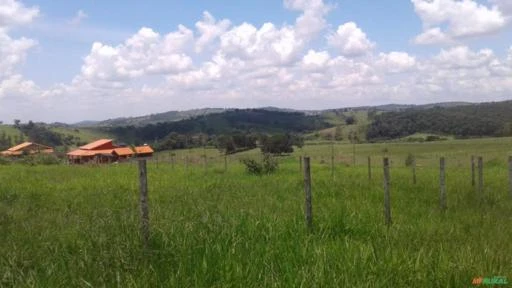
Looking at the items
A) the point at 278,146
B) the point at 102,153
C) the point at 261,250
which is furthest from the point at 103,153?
the point at 261,250

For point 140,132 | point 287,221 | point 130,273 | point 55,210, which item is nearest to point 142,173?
point 130,273

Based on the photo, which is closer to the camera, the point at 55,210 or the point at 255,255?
the point at 255,255

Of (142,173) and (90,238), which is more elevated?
(142,173)

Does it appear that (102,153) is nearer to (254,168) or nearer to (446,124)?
(254,168)

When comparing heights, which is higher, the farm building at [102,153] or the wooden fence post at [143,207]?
the wooden fence post at [143,207]

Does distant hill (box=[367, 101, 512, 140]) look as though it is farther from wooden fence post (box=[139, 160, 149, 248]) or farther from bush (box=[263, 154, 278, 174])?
wooden fence post (box=[139, 160, 149, 248])

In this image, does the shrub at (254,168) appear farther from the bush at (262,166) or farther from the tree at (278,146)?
the tree at (278,146)

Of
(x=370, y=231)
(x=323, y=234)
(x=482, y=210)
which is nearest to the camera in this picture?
(x=323, y=234)

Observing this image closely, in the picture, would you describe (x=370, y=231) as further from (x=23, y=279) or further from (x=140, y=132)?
(x=140, y=132)

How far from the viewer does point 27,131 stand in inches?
6860

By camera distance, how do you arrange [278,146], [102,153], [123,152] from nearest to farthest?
[278,146], [102,153], [123,152]

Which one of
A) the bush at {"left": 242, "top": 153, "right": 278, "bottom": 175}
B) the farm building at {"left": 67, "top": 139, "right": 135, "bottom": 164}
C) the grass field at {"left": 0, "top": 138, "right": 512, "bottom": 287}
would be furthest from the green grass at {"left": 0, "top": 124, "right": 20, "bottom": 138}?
the grass field at {"left": 0, "top": 138, "right": 512, "bottom": 287}

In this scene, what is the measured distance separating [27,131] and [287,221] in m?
185

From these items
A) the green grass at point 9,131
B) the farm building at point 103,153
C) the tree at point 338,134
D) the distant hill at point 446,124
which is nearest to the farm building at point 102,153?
the farm building at point 103,153
